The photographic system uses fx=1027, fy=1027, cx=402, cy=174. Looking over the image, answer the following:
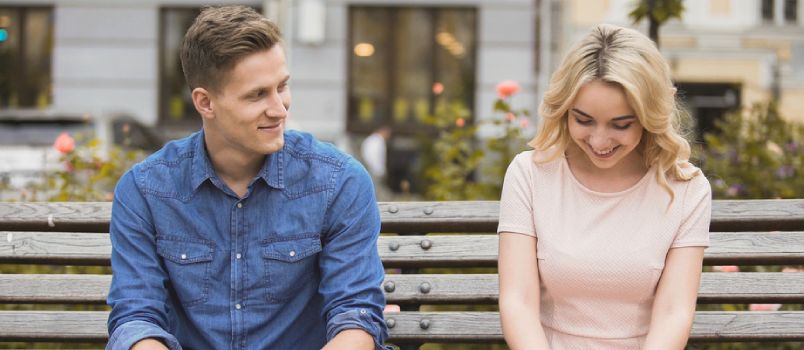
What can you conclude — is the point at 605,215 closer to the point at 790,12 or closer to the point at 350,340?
the point at 350,340

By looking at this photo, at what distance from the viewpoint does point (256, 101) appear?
2879mm

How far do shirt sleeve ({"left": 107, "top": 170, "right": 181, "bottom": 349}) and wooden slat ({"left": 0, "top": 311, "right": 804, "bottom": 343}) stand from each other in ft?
1.91

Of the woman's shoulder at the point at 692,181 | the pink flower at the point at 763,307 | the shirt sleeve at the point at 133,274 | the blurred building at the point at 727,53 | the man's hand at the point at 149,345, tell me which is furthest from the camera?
the blurred building at the point at 727,53

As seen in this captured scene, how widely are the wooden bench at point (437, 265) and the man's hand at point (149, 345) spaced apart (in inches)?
28.1

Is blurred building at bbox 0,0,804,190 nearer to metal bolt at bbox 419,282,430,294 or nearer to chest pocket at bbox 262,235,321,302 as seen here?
metal bolt at bbox 419,282,430,294

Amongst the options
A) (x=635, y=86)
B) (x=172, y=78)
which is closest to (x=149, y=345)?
(x=635, y=86)

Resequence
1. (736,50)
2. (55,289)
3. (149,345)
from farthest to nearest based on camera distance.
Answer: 1. (736,50)
2. (55,289)
3. (149,345)

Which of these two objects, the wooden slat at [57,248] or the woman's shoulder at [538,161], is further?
the wooden slat at [57,248]

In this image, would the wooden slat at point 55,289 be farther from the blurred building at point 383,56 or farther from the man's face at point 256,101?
the blurred building at point 383,56

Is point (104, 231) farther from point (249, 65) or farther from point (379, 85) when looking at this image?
point (379, 85)

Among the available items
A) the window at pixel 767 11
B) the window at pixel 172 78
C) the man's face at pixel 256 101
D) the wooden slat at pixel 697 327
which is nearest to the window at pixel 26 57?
the window at pixel 172 78

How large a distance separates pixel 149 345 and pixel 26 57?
1480 centimetres

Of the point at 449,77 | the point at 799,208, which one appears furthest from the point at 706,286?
the point at 449,77

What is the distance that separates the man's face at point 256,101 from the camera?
113 inches
